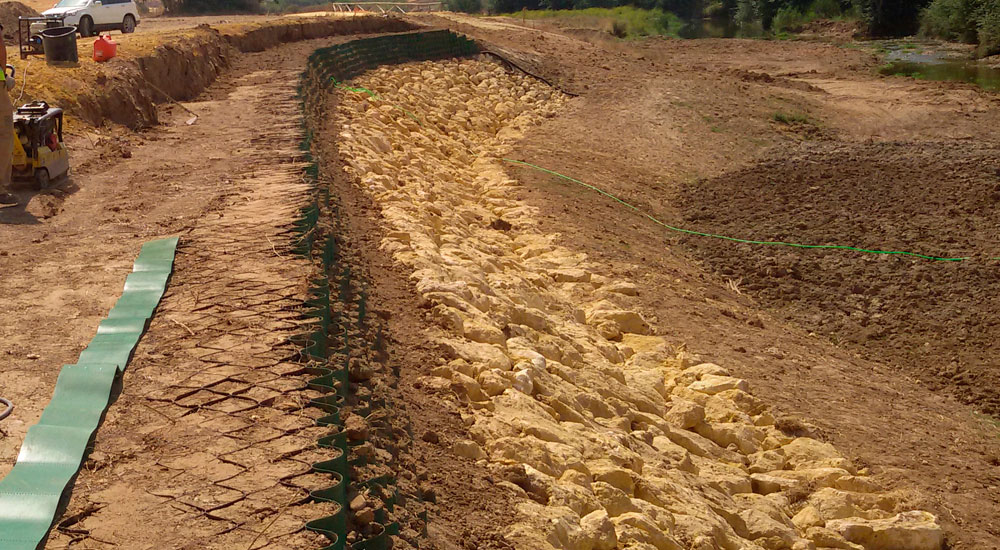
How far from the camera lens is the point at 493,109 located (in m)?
23.1

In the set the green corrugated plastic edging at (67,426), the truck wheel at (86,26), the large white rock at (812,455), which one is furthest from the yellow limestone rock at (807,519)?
the truck wheel at (86,26)

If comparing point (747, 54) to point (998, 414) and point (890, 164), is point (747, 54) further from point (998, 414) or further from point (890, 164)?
point (998, 414)

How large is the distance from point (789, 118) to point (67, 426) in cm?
2120

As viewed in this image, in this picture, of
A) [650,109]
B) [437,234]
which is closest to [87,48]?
[437,234]

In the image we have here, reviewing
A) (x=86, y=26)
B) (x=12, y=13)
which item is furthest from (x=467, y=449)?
(x=12, y=13)

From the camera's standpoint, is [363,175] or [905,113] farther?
[905,113]

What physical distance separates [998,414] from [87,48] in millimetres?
15193

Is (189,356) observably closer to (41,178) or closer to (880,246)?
(41,178)

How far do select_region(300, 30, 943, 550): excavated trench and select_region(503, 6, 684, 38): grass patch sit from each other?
113 ft

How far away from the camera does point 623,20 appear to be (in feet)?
159

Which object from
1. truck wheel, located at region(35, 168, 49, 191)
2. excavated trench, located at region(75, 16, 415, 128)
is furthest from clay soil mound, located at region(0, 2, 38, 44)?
truck wheel, located at region(35, 168, 49, 191)

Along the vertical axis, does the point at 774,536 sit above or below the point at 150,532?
below

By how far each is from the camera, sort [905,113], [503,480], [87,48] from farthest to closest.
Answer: [905,113] < [87,48] < [503,480]

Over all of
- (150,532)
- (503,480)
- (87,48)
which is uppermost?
(87,48)
